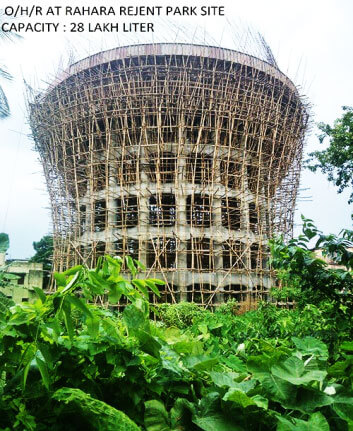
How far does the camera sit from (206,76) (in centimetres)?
1706

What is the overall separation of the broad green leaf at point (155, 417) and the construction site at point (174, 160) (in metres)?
14.3

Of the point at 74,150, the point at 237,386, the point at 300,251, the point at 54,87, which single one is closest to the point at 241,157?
the point at 74,150

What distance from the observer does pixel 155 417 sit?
88 centimetres

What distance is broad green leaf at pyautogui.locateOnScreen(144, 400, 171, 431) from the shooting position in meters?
0.87

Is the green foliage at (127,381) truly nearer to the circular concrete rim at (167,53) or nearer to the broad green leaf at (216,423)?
the broad green leaf at (216,423)

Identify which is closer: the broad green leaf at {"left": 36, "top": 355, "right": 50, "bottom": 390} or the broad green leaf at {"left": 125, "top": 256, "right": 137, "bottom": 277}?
the broad green leaf at {"left": 36, "top": 355, "right": 50, "bottom": 390}

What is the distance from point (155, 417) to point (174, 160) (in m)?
16.9

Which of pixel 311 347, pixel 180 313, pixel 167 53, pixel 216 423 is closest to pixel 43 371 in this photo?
pixel 216 423

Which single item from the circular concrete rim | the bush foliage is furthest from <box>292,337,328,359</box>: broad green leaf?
the circular concrete rim

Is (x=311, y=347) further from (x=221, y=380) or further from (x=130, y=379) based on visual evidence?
(x=130, y=379)

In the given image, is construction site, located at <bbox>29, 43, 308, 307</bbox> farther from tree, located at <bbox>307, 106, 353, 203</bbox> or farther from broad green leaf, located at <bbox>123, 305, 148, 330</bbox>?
broad green leaf, located at <bbox>123, 305, 148, 330</bbox>

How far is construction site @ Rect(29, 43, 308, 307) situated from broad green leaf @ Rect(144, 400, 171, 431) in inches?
562

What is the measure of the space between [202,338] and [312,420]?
0.84 metres

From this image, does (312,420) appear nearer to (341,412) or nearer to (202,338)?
(341,412)
